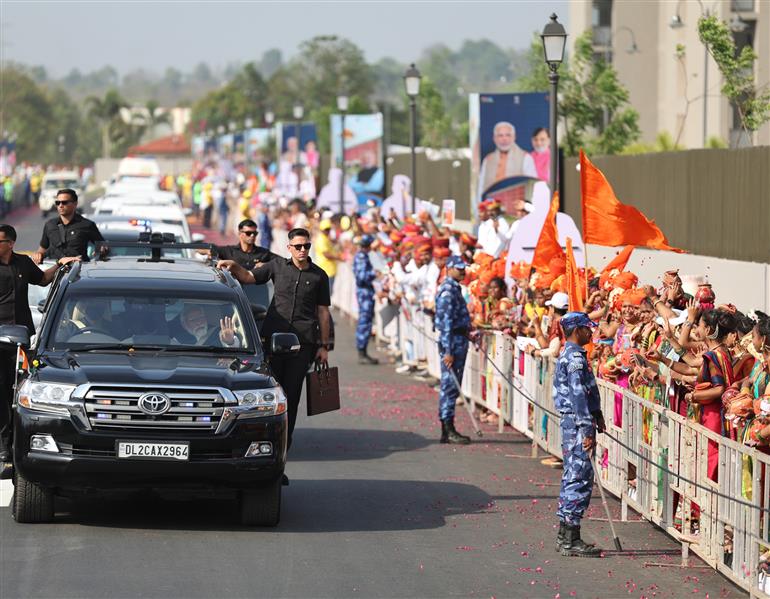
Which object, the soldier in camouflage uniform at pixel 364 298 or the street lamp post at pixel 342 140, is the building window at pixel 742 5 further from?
the soldier in camouflage uniform at pixel 364 298

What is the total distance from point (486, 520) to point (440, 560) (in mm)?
1636

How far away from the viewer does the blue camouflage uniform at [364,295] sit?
81.1 feet

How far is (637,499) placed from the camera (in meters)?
12.7

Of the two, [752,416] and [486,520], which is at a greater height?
[752,416]

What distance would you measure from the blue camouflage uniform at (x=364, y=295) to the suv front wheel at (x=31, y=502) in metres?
13.2

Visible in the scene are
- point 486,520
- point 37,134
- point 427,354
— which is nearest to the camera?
point 486,520

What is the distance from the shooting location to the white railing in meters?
10.0

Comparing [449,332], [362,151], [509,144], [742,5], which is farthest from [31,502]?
[742,5]

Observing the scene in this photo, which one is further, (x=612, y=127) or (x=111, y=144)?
(x=111, y=144)

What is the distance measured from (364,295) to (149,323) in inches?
498

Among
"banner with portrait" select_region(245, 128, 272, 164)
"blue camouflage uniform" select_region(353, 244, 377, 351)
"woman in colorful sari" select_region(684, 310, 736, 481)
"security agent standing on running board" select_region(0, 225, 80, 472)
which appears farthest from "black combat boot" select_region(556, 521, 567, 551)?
"banner with portrait" select_region(245, 128, 272, 164)

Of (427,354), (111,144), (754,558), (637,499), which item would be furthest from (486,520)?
(111,144)

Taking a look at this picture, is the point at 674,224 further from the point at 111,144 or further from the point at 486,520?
the point at 111,144

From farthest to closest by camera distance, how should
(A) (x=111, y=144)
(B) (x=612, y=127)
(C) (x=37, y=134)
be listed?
(A) (x=111, y=144), (C) (x=37, y=134), (B) (x=612, y=127)
